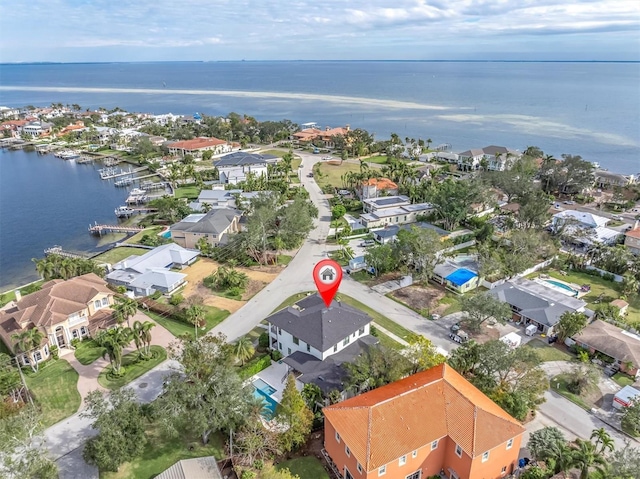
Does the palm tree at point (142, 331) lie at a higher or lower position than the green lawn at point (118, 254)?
higher

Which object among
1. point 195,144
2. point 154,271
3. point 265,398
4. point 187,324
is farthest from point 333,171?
point 265,398

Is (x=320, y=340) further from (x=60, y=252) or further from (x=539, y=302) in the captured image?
(x=60, y=252)

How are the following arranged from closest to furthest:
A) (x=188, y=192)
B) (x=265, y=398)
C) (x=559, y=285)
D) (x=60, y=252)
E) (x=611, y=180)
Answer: (x=265, y=398)
(x=559, y=285)
(x=60, y=252)
(x=188, y=192)
(x=611, y=180)

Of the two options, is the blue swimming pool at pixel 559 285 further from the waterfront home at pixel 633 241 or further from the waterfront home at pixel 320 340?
the waterfront home at pixel 320 340

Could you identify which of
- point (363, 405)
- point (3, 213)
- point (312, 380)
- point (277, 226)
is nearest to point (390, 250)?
point (277, 226)

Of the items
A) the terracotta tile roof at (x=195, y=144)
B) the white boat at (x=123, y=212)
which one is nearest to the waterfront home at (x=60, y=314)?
the white boat at (x=123, y=212)

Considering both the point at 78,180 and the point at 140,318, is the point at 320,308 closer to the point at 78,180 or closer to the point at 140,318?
the point at 140,318
